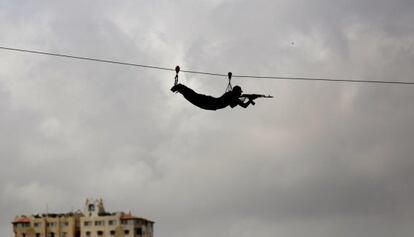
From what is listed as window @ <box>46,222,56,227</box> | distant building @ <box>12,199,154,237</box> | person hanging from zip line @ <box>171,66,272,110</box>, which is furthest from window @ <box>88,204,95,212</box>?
person hanging from zip line @ <box>171,66,272,110</box>

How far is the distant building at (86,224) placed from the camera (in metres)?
159

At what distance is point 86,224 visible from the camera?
160 m

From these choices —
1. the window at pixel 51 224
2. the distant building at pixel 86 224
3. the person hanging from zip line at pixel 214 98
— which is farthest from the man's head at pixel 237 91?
the window at pixel 51 224

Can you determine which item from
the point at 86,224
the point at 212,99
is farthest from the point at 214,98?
the point at 86,224

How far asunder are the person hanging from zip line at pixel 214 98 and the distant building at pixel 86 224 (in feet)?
414

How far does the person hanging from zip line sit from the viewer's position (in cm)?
3338

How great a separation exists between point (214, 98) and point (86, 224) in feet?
428

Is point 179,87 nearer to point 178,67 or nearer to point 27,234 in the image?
point 178,67

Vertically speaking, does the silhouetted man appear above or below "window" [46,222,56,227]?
below

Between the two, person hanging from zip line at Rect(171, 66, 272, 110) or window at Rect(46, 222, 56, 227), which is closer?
person hanging from zip line at Rect(171, 66, 272, 110)

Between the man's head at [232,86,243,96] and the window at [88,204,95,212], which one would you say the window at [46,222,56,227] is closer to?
the window at [88,204,95,212]

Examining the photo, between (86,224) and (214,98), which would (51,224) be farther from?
(214,98)

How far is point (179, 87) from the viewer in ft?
109

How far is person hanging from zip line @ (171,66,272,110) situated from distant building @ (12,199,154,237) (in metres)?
126
